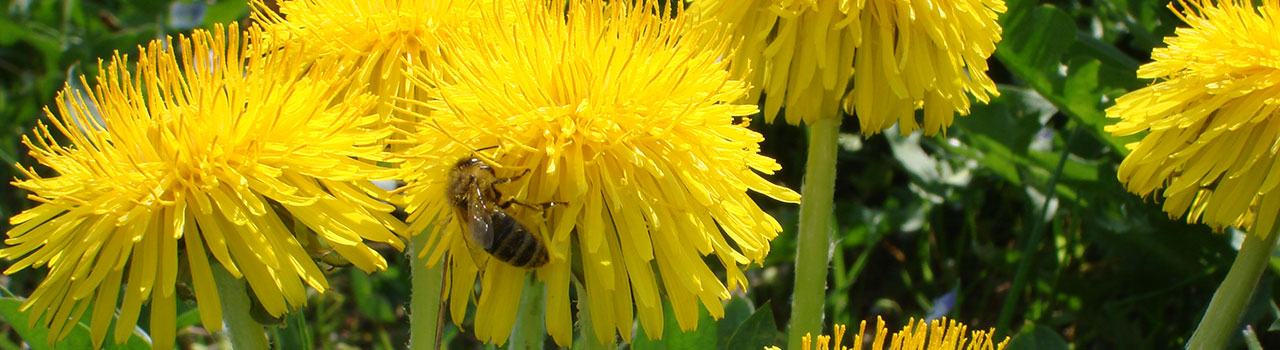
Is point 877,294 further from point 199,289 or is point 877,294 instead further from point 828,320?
point 199,289

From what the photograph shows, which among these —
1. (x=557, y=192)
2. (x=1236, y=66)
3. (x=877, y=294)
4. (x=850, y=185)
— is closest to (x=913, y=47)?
(x=1236, y=66)

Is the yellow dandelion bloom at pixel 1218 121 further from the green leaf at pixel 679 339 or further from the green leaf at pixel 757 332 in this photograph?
the green leaf at pixel 679 339

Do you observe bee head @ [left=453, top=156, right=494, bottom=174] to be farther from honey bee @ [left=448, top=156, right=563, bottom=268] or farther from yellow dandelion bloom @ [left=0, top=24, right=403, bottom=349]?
yellow dandelion bloom @ [left=0, top=24, right=403, bottom=349]

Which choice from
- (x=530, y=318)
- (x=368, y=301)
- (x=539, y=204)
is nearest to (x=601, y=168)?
(x=539, y=204)

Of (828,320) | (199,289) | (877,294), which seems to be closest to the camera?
(199,289)

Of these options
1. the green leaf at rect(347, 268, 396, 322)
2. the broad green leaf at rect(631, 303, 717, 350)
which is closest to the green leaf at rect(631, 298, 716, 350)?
the broad green leaf at rect(631, 303, 717, 350)

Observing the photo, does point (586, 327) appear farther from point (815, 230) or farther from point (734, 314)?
point (734, 314)

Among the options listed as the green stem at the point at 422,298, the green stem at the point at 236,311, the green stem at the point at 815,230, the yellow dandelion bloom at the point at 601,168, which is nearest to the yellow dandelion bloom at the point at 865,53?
the green stem at the point at 815,230

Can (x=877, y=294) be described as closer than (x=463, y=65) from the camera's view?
No
